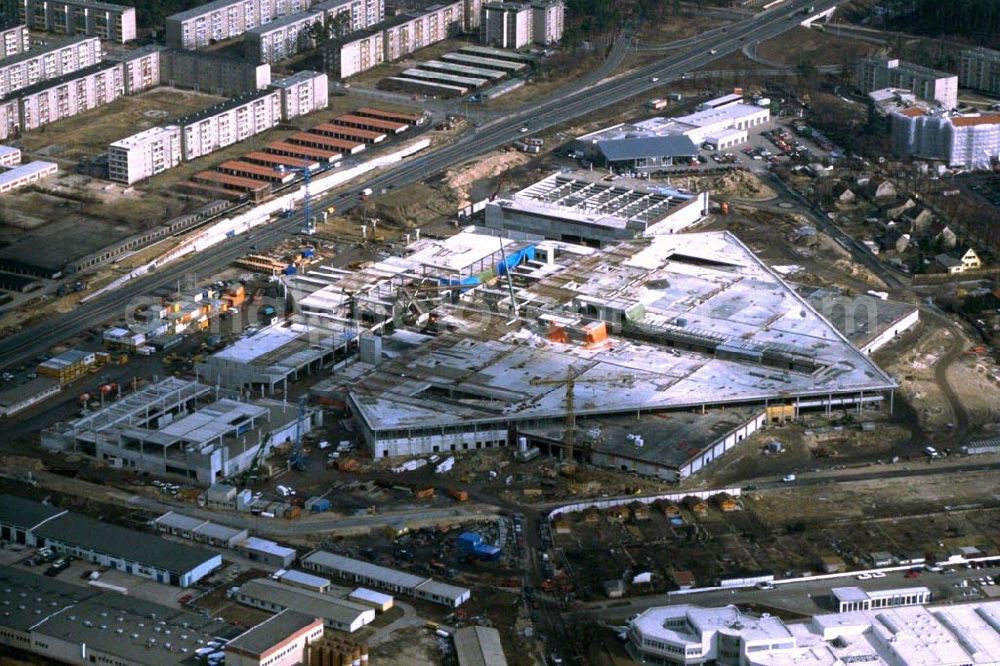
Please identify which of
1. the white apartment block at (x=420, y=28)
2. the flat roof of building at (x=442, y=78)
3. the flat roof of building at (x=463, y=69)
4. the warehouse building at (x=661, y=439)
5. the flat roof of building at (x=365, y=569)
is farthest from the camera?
the white apartment block at (x=420, y=28)

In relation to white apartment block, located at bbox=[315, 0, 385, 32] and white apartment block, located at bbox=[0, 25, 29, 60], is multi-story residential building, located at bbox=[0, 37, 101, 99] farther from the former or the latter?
white apartment block, located at bbox=[315, 0, 385, 32]

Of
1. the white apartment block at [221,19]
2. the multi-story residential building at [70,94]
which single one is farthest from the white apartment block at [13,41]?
the white apartment block at [221,19]

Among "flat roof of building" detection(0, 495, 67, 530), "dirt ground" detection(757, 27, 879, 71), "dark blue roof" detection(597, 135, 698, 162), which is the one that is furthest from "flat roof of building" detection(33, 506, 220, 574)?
"dirt ground" detection(757, 27, 879, 71)

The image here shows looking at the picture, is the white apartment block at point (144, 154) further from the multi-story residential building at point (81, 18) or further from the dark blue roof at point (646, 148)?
the dark blue roof at point (646, 148)

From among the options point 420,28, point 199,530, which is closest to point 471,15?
point 420,28

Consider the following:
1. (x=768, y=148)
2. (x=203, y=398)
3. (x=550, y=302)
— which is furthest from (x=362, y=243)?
(x=768, y=148)

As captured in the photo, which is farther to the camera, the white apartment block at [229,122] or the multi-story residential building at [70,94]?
the multi-story residential building at [70,94]

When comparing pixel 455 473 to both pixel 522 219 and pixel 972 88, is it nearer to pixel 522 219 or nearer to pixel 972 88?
pixel 522 219

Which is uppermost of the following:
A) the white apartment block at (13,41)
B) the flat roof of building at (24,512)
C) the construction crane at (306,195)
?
the white apartment block at (13,41)
